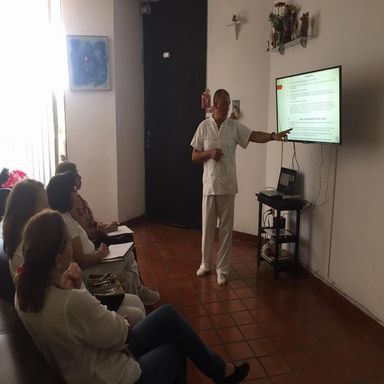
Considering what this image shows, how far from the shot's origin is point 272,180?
155 inches

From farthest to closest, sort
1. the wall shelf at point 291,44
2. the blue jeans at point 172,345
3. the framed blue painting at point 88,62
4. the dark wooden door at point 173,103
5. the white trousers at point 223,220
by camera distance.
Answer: the dark wooden door at point 173,103, the framed blue painting at point 88,62, the white trousers at point 223,220, the wall shelf at point 291,44, the blue jeans at point 172,345

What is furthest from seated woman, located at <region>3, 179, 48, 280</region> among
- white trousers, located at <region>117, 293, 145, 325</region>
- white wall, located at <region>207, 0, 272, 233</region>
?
white wall, located at <region>207, 0, 272, 233</region>

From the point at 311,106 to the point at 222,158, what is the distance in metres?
0.79

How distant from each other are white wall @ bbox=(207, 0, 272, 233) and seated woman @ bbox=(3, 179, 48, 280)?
267 centimetres

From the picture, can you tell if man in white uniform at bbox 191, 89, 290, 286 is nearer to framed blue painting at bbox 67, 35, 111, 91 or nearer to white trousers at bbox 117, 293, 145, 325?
white trousers at bbox 117, 293, 145, 325

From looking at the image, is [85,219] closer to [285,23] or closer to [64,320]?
[64,320]

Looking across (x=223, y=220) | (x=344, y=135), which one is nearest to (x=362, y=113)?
(x=344, y=135)

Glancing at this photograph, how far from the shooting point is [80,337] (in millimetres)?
1242

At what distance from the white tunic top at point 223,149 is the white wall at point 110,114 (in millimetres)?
1663

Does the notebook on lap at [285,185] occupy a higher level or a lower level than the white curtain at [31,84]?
lower

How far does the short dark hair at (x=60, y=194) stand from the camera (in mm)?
2137

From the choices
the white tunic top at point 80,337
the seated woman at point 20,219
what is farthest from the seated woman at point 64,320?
the seated woman at point 20,219

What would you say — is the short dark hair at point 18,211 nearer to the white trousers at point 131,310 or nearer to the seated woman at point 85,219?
the white trousers at point 131,310

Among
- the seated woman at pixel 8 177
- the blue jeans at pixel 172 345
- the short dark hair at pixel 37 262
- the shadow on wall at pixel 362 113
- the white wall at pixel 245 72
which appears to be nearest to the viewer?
the short dark hair at pixel 37 262
